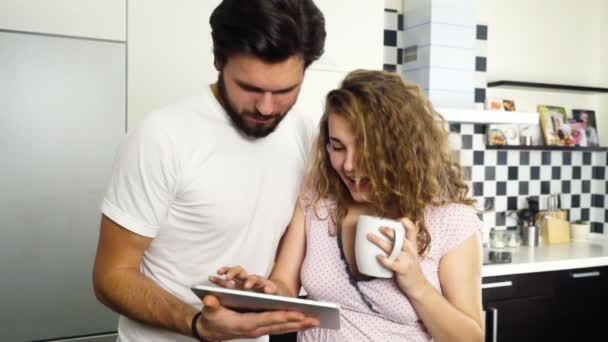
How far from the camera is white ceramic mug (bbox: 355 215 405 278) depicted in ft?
3.52

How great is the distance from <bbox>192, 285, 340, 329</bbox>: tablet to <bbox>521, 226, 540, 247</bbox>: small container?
98.9 inches

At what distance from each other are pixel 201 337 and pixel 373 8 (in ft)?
5.65

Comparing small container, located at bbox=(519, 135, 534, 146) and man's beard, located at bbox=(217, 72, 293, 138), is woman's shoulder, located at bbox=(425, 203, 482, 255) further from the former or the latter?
small container, located at bbox=(519, 135, 534, 146)

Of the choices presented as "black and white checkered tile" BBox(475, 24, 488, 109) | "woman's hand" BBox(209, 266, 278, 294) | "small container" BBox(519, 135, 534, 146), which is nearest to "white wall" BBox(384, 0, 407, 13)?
"black and white checkered tile" BBox(475, 24, 488, 109)

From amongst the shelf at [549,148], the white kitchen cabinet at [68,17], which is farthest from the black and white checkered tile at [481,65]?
the white kitchen cabinet at [68,17]

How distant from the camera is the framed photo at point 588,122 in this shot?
360 cm

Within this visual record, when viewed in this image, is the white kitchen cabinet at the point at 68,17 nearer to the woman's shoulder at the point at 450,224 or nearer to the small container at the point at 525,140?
the woman's shoulder at the point at 450,224

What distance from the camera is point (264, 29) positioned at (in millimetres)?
1141

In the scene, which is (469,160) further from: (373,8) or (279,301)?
(279,301)

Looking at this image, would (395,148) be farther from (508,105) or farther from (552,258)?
(508,105)

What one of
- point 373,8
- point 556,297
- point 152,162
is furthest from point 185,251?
point 556,297

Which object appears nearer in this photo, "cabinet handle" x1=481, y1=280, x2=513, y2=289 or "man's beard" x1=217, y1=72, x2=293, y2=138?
"man's beard" x1=217, y1=72, x2=293, y2=138

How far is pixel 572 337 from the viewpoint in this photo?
2.91 meters

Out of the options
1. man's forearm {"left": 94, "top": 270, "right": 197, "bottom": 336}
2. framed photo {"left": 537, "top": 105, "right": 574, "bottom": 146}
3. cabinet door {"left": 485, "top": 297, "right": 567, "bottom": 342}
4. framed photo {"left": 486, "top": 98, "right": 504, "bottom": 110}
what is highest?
framed photo {"left": 486, "top": 98, "right": 504, "bottom": 110}
